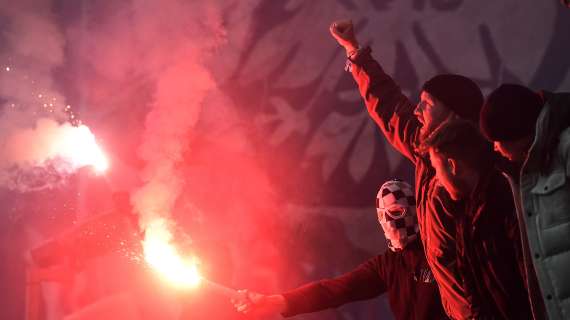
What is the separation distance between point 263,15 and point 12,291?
243 inches

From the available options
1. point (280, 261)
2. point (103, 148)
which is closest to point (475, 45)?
point (280, 261)

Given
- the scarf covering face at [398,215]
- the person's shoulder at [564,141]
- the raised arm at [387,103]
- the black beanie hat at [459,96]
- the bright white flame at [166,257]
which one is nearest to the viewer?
the person's shoulder at [564,141]

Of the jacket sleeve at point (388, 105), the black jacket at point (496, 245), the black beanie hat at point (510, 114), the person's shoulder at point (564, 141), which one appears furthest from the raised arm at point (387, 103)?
the person's shoulder at point (564, 141)

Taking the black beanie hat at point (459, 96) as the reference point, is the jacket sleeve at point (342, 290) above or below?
below

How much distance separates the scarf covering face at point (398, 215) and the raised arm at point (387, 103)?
0.36m

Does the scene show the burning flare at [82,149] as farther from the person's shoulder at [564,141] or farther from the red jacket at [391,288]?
the person's shoulder at [564,141]

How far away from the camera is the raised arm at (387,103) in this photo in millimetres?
2965

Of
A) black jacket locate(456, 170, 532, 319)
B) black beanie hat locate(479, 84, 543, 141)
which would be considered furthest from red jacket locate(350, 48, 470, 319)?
black beanie hat locate(479, 84, 543, 141)

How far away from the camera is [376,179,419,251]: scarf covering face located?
3.24 metres

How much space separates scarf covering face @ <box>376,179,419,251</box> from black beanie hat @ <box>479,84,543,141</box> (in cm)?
127

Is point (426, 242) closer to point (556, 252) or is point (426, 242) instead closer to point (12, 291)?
point (556, 252)

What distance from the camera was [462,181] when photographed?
229 cm

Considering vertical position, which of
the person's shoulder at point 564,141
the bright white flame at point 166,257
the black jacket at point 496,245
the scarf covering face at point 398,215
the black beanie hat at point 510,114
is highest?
the bright white flame at point 166,257

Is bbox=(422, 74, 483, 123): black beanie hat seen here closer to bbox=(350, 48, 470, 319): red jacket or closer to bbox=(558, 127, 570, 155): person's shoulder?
bbox=(350, 48, 470, 319): red jacket
